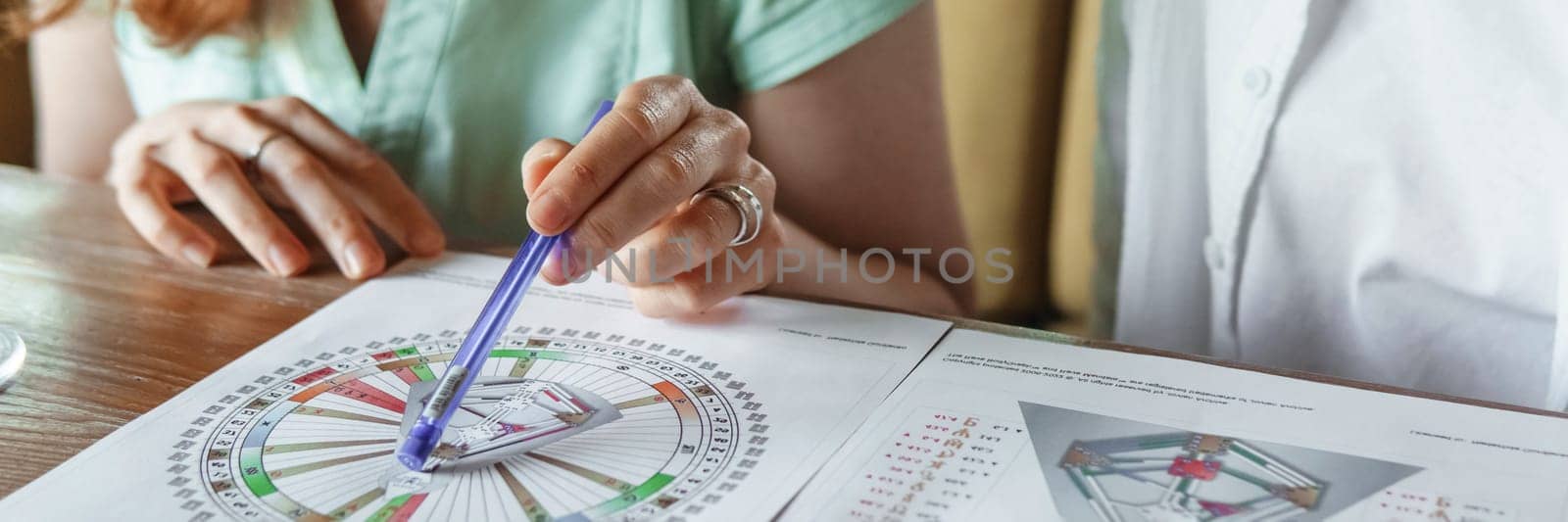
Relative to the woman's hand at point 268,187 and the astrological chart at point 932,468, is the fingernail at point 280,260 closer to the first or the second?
the woman's hand at point 268,187

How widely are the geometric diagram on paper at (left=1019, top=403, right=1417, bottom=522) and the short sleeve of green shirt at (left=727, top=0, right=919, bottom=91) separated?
449mm

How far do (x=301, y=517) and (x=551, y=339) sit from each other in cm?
17

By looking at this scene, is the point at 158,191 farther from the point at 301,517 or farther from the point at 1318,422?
the point at 1318,422

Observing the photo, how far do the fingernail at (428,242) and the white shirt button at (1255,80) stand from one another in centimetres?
52

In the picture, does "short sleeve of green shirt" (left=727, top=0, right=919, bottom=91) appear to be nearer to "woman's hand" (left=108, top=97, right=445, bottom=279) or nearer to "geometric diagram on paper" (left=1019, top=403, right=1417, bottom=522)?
"woman's hand" (left=108, top=97, right=445, bottom=279)

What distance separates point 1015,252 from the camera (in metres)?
1.22

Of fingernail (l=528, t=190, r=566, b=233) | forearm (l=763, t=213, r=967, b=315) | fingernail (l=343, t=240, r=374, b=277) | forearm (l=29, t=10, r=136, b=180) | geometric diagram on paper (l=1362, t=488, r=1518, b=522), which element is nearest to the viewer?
geometric diagram on paper (l=1362, t=488, r=1518, b=522)

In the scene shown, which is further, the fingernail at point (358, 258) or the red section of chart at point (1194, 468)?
the fingernail at point (358, 258)

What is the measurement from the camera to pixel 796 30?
0.84m

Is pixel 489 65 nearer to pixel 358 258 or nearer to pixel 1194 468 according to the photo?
pixel 358 258

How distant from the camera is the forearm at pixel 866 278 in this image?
30.4 inches

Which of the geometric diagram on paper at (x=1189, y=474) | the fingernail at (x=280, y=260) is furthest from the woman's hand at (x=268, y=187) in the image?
the geometric diagram on paper at (x=1189, y=474)

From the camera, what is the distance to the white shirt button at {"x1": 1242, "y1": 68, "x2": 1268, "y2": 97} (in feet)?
2.54

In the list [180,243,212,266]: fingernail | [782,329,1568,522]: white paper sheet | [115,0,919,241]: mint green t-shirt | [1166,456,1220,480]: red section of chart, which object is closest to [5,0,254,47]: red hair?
[115,0,919,241]: mint green t-shirt
